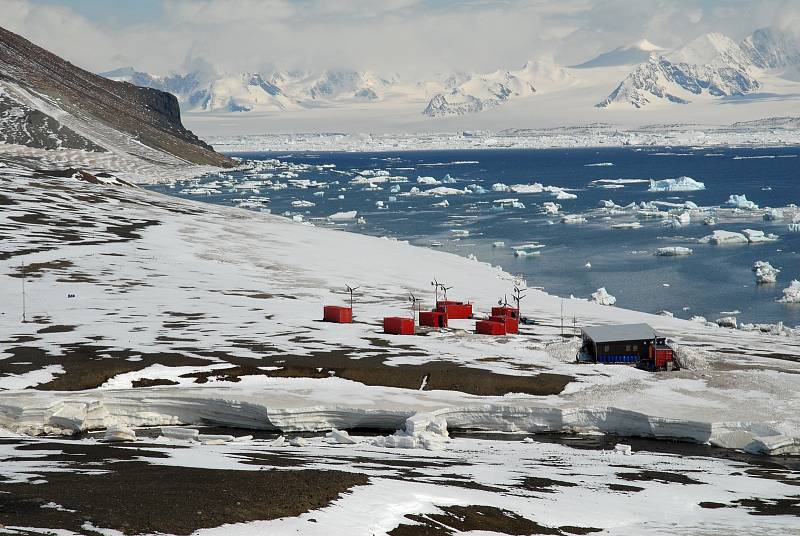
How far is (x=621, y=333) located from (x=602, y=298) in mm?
26793

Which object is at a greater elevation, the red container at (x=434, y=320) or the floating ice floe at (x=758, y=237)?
the floating ice floe at (x=758, y=237)

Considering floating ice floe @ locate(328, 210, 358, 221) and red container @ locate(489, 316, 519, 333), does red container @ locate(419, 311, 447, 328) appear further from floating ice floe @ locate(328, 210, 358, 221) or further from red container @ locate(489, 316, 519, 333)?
floating ice floe @ locate(328, 210, 358, 221)

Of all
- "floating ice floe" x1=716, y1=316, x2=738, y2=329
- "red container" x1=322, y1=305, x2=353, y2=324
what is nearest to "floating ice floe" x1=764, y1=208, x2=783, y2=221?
"floating ice floe" x1=716, y1=316, x2=738, y2=329

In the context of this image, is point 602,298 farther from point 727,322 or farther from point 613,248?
point 613,248

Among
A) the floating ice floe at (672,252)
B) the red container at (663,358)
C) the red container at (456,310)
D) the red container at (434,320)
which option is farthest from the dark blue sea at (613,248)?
the red container at (434,320)

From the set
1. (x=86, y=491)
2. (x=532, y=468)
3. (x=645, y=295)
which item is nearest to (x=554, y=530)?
(x=532, y=468)

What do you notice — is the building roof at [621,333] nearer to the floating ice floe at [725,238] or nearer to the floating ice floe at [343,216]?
the floating ice floe at [725,238]

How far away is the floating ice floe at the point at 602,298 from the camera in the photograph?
87.9 meters

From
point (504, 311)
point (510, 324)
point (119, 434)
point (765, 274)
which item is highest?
point (765, 274)

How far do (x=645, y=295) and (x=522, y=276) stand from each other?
14.9 meters

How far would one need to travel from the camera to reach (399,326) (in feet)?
215

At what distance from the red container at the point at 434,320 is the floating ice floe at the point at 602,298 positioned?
2403cm

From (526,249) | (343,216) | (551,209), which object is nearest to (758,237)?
(526,249)

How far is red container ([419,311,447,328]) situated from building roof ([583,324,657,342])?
10122 millimetres
